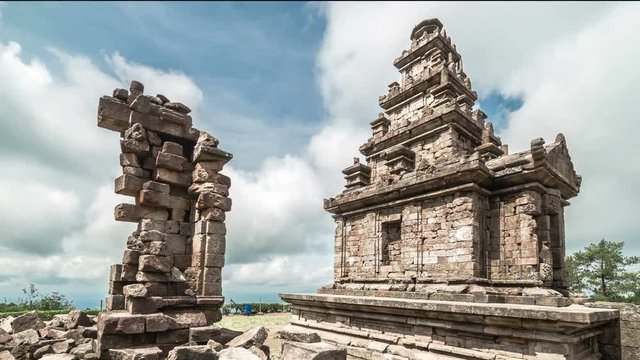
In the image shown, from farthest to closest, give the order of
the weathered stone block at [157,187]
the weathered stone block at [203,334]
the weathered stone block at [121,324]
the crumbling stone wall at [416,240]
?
the crumbling stone wall at [416,240] < the weathered stone block at [157,187] < the weathered stone block at [203,334] < the weathered stone block at [121,324]

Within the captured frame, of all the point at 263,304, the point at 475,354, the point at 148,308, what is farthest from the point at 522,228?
the point at 263,304

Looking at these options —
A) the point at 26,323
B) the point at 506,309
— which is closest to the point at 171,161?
the point at 26,323

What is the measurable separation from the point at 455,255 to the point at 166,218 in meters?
7.51

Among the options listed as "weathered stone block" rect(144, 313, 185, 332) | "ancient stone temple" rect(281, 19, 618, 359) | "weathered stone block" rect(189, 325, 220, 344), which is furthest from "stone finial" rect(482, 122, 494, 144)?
"weathered stone block" rect(144, 313, 185, 332)

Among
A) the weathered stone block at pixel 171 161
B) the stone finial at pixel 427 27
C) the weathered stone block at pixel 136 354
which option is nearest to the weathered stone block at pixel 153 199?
the weathered stone block at pixel 171 161

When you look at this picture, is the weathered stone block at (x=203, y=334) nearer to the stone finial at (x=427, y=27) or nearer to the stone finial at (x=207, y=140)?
the stone finial at (x=207, y=140)

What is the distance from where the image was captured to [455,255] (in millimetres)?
9898

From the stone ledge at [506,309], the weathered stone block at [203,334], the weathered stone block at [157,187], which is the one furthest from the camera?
the weathered stone block at [157,187]

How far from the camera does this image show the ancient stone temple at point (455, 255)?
720 cm

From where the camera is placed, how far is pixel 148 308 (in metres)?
5.96

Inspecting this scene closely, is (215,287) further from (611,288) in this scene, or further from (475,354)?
(611,288)

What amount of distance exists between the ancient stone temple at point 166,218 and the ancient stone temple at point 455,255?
4.80m

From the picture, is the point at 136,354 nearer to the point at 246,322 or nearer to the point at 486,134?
the point at 486,134

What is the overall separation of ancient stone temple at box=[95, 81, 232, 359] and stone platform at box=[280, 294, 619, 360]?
4.49m
